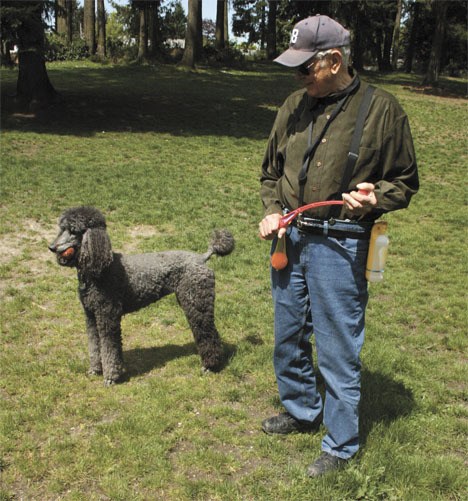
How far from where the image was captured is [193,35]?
24.1 m

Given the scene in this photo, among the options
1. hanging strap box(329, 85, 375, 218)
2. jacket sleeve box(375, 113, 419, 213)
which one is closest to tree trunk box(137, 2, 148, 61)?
hanging strap box(329, 85, 375, 218)

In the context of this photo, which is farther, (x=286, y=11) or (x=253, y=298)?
(x=286, y=11)

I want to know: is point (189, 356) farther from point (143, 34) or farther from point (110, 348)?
point (143, 34)

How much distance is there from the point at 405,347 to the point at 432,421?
1306 millimetres

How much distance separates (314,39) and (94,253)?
6.88 ft

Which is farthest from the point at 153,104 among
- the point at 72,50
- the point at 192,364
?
the point at 72,50

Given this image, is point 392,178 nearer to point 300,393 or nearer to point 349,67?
point 349,67

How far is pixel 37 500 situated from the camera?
301cm

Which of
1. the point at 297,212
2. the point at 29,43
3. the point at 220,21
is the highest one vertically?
the point at 220,21

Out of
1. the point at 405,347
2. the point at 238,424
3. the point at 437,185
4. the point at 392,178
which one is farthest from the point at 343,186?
the point at 437,185

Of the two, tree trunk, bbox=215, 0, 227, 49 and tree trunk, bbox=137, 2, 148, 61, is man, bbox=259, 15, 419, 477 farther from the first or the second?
tree trunk, bbox=215, 0, 227, 49

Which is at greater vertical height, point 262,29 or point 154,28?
point 262,29

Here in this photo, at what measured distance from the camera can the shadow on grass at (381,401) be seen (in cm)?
368

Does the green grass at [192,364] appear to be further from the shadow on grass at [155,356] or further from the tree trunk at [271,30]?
the tree trunk at [271,30]
